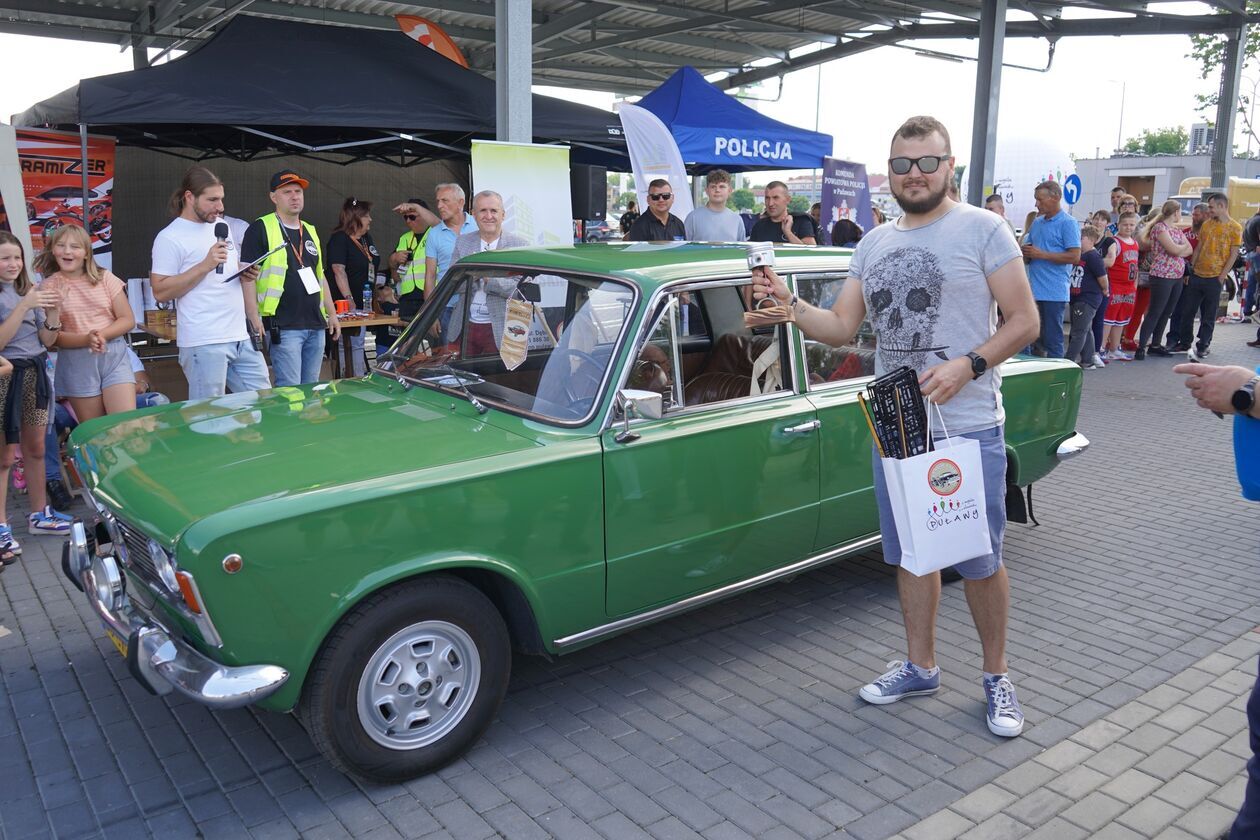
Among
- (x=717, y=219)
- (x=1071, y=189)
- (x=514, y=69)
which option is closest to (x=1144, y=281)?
(x=1071, y=189)

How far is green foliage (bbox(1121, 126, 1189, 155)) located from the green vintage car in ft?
312

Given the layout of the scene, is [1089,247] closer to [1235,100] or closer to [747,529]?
[747,529]

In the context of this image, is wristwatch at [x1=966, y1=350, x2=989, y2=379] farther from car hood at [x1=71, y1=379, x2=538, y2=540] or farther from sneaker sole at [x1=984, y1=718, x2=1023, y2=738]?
car hood at [x1=71, y1=379, x2=538, y2=540]

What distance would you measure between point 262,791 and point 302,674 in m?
0.57

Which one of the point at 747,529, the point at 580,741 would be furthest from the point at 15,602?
the point at 747,529

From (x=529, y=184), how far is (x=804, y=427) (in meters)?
4.98

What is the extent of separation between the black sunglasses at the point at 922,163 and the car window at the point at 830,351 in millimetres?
1059

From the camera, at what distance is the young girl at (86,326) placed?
5445mm

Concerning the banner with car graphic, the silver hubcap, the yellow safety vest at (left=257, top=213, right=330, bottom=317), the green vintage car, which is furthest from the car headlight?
the banner with car graphic

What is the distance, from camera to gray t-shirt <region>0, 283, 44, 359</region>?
516 centimetres

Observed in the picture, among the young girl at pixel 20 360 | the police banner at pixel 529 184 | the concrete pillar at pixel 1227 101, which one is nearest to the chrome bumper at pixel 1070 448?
the police banner at pixel 529 184

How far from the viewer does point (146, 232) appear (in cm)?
1357

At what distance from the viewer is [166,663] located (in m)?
2.83

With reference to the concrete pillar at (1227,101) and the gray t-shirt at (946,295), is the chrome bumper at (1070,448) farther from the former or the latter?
the concrete pillar at (1227,101)
